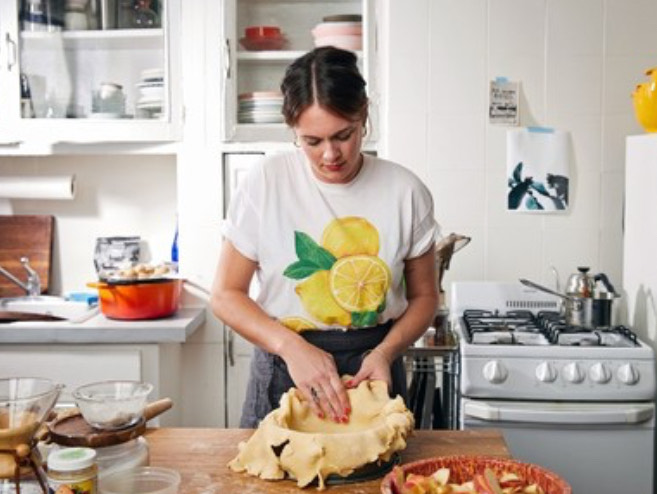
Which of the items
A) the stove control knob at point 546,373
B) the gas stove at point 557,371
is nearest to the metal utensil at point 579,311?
the gas stove at point 557,371

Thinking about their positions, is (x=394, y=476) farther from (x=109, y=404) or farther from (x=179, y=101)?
(x=179, y=101)

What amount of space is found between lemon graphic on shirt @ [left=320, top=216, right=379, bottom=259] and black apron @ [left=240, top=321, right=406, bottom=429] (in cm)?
16

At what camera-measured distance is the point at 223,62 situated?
9.82 feet

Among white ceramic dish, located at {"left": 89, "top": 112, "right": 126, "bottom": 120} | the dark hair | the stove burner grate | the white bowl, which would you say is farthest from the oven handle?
white ceramic dish, located at {"left": 89, "top": 112, "right": 126, "bottom": 120}

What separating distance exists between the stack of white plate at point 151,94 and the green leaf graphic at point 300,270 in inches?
59.8

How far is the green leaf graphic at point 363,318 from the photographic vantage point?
1722 millimetres

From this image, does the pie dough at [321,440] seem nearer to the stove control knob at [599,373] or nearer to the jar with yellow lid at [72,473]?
the jar with yellow lid at [72,473]

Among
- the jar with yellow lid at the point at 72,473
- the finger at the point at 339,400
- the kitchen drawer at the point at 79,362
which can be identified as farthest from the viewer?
the kitchen drawer at the point at 79,362

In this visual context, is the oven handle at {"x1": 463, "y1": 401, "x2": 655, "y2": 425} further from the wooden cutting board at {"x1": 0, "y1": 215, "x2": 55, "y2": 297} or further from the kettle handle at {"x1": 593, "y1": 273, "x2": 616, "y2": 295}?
the wooden cutting board at {"x1": 0, "y1": 215, "x2": 55, "y2": 297}

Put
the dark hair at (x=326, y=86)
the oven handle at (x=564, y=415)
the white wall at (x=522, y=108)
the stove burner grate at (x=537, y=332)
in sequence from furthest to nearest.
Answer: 1. the white wall at (x=522, y=108)
2. the stove burner grate at (x=537, y=332)
3. the oven handle at (x=564, y=415)
4. the dark hair at (x=326, y=86)

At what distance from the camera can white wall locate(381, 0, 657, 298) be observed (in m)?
2.89

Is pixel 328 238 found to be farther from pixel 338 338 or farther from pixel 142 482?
pixel 142 482

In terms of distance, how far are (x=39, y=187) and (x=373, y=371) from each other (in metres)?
2.09

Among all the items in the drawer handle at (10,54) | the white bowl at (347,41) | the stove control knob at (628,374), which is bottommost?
the stove control knob at (628,374)
